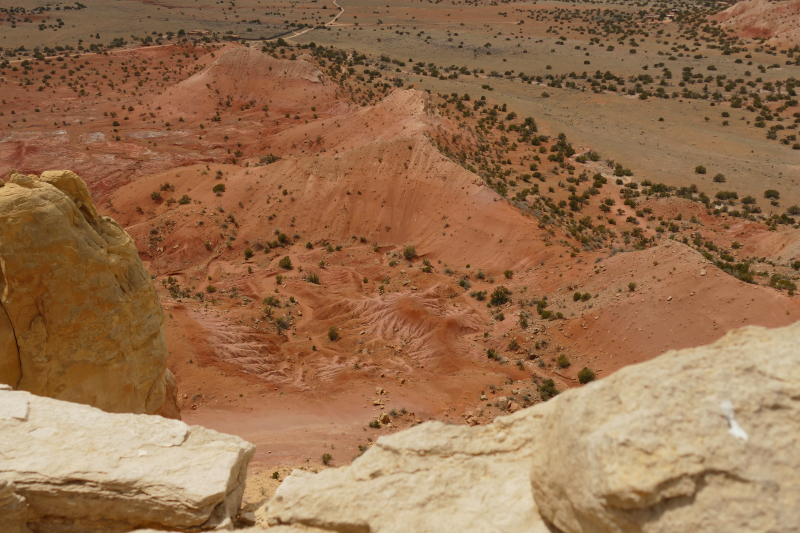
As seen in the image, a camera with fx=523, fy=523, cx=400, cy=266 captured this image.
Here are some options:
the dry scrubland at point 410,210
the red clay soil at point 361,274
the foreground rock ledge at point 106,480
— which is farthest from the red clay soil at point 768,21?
the foreground rock ledge at point 106,480

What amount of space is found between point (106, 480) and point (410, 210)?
3113cm

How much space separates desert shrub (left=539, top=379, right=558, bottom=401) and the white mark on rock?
1767 cm

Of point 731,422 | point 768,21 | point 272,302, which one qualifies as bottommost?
point 272,302

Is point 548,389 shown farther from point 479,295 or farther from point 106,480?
point 106,480

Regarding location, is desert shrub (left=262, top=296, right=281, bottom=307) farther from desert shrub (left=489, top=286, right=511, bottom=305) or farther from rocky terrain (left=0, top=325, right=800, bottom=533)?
rocky terrain (left=0, top=325, right=800, bottom=533)

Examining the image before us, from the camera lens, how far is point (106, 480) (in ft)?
22.7

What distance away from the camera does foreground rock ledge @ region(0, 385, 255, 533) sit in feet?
22.6

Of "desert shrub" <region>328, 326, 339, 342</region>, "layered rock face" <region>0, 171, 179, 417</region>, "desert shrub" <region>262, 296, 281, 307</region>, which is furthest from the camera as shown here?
"desert shrub" <region>262, 296, 281, 307</region>

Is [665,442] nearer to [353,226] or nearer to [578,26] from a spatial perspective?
[353,226]

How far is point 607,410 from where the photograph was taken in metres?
4.86

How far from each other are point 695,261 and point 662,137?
117 feet

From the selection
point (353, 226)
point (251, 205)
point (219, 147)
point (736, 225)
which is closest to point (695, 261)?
point (736, 225)

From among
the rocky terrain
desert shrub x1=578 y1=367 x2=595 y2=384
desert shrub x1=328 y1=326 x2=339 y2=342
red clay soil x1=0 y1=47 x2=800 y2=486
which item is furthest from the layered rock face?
desert shrub x1=578 y1=367 x2=595 y2=384

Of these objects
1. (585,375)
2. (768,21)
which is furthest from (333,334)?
(768,21)
